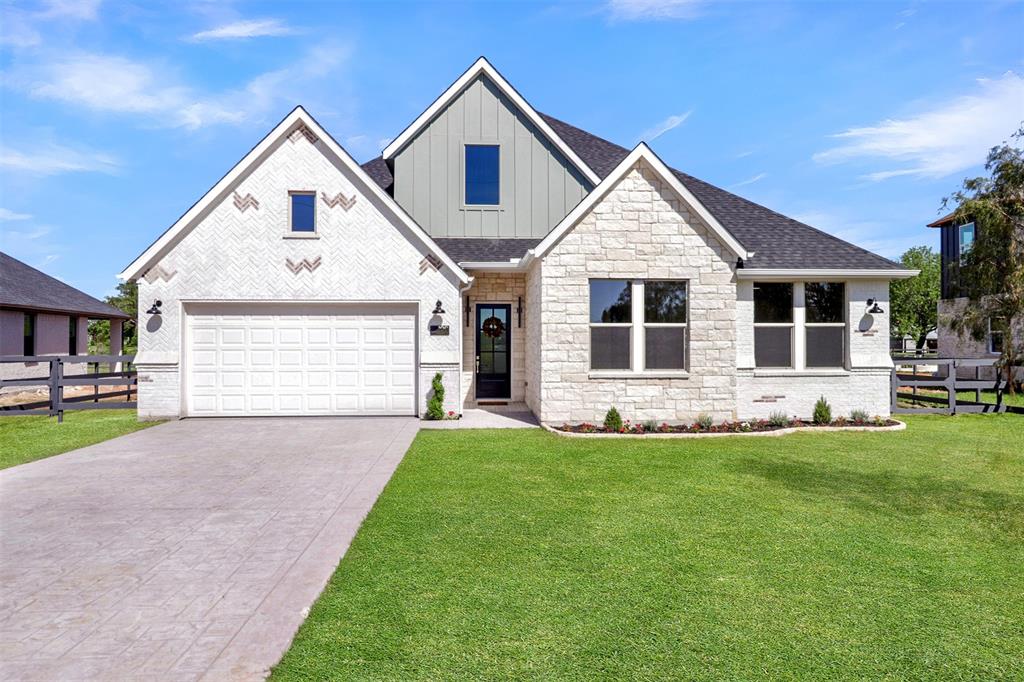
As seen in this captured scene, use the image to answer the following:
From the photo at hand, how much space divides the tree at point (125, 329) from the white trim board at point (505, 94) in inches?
1098

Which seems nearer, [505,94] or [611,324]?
[611,324]

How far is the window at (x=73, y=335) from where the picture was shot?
25.0 m

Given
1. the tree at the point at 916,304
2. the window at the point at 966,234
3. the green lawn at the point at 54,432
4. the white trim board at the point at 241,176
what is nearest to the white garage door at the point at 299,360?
the white trim board at the point at 241,176

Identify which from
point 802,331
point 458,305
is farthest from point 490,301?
point 802,331

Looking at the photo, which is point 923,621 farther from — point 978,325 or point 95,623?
point 978,325

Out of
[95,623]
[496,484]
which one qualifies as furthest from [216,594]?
[496,484]

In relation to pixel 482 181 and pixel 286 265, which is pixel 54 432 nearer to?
pixel 286 265

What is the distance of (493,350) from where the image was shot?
1525 cm

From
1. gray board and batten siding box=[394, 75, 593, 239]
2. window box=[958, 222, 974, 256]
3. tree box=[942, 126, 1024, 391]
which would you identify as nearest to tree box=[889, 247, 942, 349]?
window box=[958, 222, 974, 256]

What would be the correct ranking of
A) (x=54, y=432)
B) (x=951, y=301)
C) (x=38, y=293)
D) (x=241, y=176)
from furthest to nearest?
(x=38, y=293), (x=951, y=301), (x=241, y=176), (x=54, y=432)

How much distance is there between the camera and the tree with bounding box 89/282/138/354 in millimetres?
39438

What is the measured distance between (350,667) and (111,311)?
3093 centimetres

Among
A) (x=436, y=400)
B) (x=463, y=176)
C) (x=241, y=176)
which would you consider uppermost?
(x=463, y=176)

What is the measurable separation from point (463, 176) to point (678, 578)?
13.3 metres
